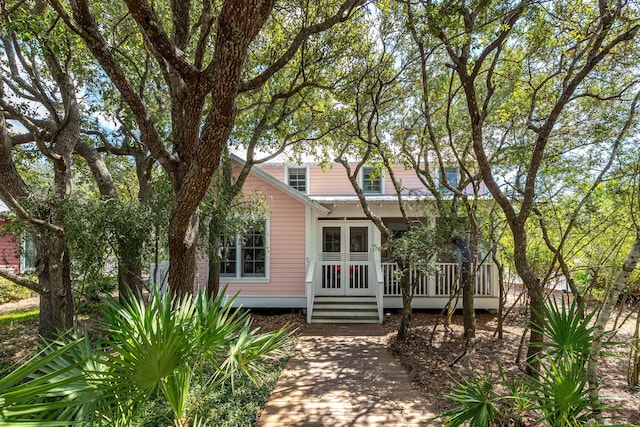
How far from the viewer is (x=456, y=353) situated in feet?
→ 22.3

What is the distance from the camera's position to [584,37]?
5156mm

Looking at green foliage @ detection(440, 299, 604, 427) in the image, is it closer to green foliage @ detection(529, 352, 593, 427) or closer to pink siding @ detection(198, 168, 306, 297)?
green foliage @ detection(529, 352, 593, 427)

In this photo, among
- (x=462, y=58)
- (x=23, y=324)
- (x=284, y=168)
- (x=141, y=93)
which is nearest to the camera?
(x=462, y=58)

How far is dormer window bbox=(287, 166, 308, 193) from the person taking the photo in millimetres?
14219

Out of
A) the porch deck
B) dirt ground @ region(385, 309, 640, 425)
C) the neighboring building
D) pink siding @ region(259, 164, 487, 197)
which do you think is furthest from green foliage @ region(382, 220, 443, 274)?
pink siding @ region(259, 164, 487, 197)

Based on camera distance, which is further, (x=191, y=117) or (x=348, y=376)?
(x=348, y=376)

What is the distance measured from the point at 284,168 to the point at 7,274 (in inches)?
429

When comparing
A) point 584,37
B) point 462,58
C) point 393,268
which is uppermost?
point 584,37

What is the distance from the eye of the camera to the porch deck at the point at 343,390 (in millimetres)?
4375

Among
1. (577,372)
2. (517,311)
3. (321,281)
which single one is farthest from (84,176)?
(517,311)

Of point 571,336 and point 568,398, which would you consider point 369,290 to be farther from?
point 568,398

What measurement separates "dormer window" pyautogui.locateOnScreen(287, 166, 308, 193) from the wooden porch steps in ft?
18.2

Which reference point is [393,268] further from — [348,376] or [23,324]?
[23,324]

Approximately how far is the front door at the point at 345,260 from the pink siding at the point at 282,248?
1039 millimetres
